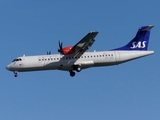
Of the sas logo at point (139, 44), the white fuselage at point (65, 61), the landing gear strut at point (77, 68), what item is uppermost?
the sas logo at point (139, 44)

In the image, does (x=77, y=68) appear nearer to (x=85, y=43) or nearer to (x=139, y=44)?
(x=85, y=43)

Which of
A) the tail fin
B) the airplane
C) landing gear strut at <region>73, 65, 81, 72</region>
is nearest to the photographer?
the airplane

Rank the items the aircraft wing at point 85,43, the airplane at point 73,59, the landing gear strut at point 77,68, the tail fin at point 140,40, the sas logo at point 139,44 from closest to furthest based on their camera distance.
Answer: the aircraft wing at point 85,43 → the airplane at point 73,59 → the landing gear strut at point 77,68 → the tail fin at point 140,40 → the sas logo at point 139,44

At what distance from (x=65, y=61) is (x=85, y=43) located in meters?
3.17

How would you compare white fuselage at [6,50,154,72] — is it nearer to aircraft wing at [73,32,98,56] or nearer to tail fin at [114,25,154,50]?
aircraft wing at [73,32,98,56]

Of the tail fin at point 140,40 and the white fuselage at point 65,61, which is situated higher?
the tail fin at point 140,40

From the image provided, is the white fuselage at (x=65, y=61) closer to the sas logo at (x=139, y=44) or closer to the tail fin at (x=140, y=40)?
the tail fin at (x=140, y=40)

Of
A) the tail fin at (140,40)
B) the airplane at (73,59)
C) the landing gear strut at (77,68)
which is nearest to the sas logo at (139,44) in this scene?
the tail fin at (140,40)

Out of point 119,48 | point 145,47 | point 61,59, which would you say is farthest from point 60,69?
point 145,47

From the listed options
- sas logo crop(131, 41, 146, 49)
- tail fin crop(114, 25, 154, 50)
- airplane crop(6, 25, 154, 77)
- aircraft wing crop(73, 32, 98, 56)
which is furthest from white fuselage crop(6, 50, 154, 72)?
sas logo crop(131, 41, 146, 49)

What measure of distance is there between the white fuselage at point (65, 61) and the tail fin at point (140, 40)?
2.61 m

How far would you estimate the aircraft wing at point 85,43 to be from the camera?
1587 inches

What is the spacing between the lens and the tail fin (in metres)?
45.3

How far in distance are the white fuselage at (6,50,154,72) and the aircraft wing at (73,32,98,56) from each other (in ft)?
2.02
